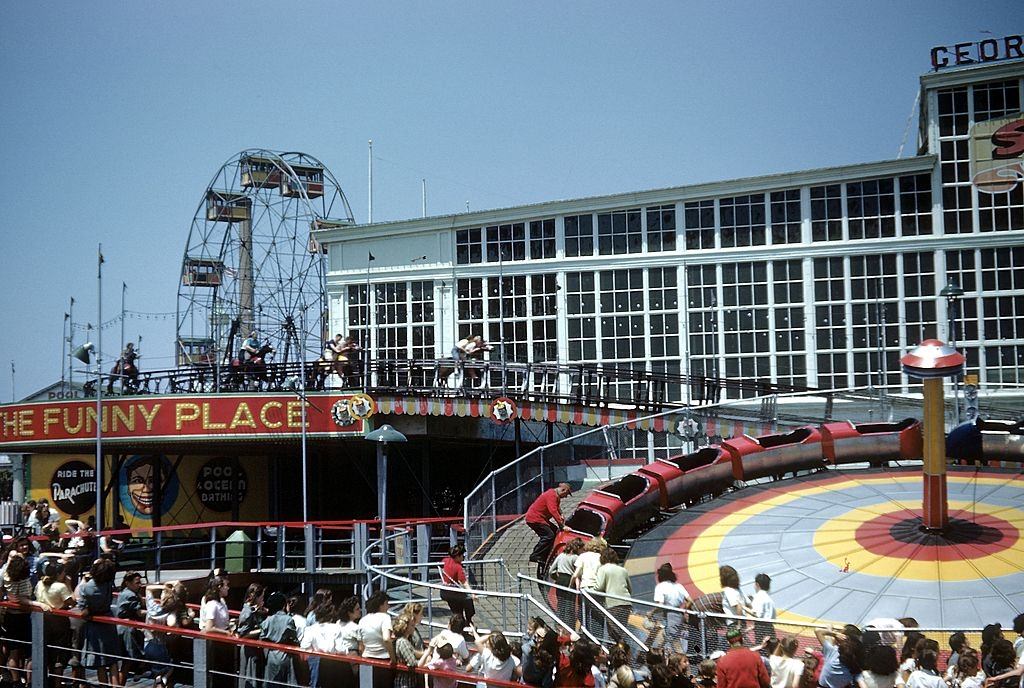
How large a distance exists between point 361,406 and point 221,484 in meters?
→ 12.0

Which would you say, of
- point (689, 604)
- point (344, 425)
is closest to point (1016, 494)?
point (689, 604)

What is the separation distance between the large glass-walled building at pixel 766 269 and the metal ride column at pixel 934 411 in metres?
23.3

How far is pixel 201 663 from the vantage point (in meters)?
12.8

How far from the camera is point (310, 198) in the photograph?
204 ft

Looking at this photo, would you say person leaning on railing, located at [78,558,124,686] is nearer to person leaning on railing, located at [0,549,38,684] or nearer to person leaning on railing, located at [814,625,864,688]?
person leaning on railing, located at [0,549,38,684]

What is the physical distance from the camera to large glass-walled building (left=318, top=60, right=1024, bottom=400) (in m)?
41.1

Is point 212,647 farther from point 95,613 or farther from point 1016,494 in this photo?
point 1016,494

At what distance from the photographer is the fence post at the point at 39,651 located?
14.0m

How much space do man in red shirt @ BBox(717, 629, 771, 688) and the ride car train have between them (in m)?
10.8

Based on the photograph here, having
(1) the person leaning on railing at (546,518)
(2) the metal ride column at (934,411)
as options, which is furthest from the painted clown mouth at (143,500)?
(2) the metal ride column at (934,411)

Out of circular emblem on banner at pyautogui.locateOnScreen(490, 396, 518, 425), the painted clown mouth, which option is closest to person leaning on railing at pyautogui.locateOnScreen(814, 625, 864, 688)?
circular emblem on banner at pyautogui.locateOnScreen(490, 396, 518, 425)

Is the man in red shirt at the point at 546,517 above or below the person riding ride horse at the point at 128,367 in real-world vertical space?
below

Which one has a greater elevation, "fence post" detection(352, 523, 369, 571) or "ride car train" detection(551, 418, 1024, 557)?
"ride car train" detection(551, 418, 1024, 557)

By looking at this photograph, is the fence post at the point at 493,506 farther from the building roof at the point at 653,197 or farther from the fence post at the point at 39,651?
the building roof at the point at 653,197
